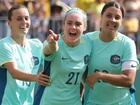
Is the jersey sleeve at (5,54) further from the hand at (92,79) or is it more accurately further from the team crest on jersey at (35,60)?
the hand at (92,79)

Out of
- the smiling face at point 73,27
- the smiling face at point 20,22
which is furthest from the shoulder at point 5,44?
the smiling face at point 73,27

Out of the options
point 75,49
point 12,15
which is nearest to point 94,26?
point 12,15

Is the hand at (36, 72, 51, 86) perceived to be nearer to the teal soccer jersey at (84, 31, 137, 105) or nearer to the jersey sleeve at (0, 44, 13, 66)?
the teal soccer jersey at (84, 31, 137, 105)

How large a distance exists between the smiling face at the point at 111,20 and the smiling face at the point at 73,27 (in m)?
0.24

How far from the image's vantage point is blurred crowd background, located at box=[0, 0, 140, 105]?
1346 centimetres

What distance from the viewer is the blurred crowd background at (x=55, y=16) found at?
13.5 m

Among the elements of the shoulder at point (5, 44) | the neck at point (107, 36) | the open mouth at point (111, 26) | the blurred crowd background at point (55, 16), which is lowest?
the blurred crowd background at point (55, 16)

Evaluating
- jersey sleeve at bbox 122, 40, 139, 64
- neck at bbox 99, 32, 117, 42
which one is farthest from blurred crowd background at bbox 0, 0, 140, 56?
jersey sleeve at bbox 122, 40, 139, 64

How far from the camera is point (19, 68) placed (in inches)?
282

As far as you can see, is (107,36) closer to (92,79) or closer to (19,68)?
(92,79)

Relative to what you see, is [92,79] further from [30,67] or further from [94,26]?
[94,26]

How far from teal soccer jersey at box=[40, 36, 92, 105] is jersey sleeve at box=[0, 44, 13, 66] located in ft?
2.76

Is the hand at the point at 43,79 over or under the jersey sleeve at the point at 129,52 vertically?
under

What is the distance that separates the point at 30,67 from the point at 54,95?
0.99m
